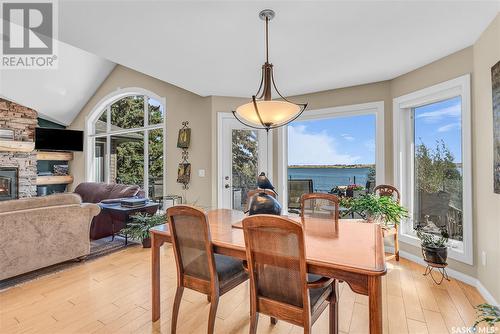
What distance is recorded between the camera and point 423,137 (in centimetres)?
338

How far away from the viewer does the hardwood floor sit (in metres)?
2.00

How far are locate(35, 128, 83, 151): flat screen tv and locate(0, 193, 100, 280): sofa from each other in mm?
3962

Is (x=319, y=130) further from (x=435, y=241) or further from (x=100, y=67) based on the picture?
(x=100, y=67)

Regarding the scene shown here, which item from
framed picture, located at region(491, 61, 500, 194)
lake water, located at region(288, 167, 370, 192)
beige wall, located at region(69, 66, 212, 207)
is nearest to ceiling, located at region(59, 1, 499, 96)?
framed picture, located at region(491, 61, 500, 194)

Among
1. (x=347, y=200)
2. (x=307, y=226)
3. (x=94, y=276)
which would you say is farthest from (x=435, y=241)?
(x=94, y=276)

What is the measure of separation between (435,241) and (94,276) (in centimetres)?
374

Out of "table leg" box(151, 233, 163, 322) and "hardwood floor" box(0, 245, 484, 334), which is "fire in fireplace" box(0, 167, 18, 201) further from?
"table leg" box(151, 233, 163, 322)

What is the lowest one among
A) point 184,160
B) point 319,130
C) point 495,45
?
point 184,160

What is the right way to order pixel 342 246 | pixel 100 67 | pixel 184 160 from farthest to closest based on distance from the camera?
pixel 100 67, pixel 184 160, pixel 342 246

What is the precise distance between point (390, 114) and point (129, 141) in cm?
513

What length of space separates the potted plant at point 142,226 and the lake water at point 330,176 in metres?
2.30

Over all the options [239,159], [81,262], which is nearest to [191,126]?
[239,159]

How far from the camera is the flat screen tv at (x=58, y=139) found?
6078 millimetres

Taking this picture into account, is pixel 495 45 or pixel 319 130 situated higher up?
pixel 495 45
